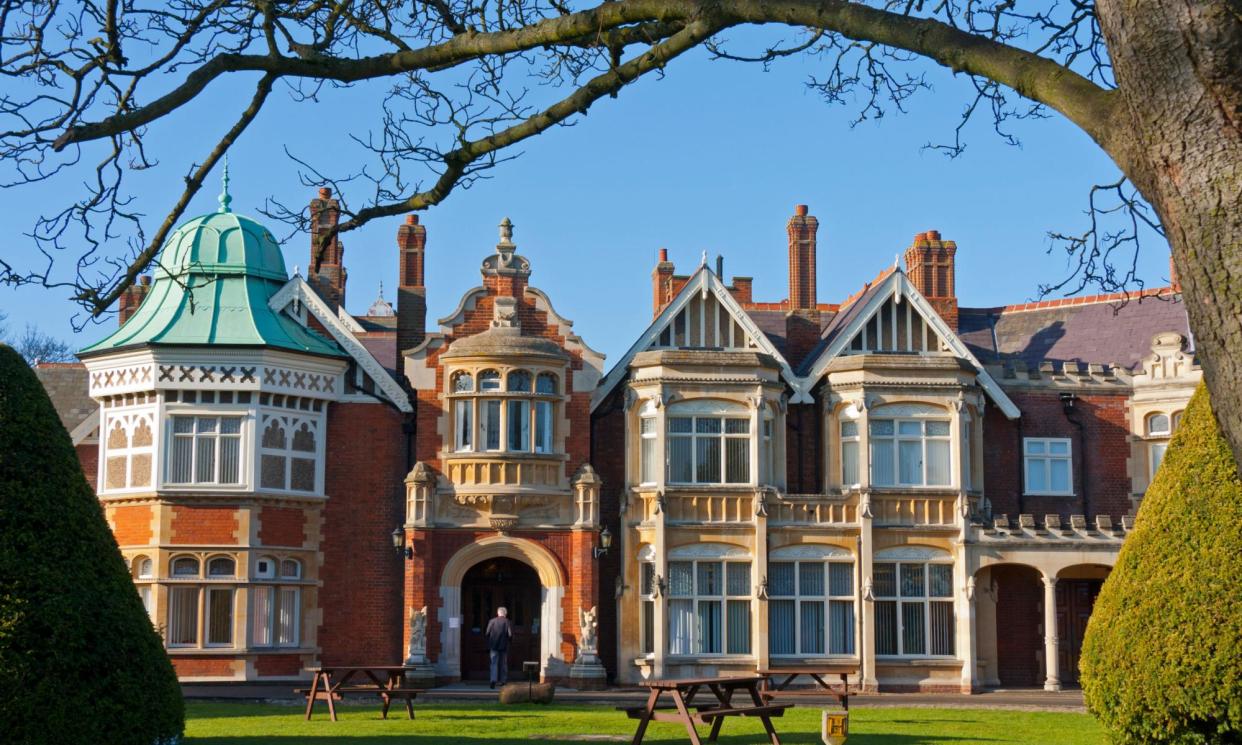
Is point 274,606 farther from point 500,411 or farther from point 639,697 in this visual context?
point 639,697

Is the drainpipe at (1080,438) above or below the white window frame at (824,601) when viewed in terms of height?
above

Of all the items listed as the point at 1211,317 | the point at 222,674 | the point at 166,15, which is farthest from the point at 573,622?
the point at 1211,317

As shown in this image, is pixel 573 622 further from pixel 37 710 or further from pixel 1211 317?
pixel 1211 317

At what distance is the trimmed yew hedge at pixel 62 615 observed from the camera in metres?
12.7

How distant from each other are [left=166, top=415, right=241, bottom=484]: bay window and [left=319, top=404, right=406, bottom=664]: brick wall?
2150 millimetres

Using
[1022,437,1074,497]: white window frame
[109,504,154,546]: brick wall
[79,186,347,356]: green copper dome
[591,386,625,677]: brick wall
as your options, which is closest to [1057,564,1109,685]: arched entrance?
[1022,437,1074,497]: white window frame

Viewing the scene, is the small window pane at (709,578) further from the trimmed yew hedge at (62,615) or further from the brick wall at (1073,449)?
the trimmed yew hedge at (62,615)

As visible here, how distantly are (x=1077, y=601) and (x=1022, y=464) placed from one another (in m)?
3.16

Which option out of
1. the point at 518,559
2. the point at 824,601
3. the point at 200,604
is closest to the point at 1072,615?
the point at 824,601

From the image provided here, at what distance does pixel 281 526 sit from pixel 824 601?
11057mm

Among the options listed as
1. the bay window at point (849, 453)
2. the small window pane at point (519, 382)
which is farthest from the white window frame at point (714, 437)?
the small window pane at point (519, 382)

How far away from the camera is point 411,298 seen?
111 feet

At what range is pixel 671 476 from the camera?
31812mm

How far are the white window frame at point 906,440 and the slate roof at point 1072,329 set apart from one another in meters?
2.99
